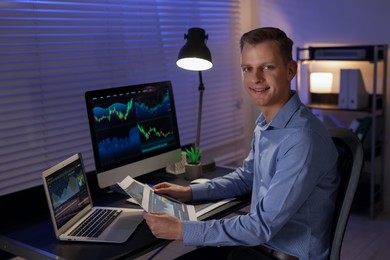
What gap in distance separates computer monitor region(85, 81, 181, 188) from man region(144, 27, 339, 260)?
1.52 ft

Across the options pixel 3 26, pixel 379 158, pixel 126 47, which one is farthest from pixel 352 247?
pixel 3 26

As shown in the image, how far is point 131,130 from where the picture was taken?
85.5 inches

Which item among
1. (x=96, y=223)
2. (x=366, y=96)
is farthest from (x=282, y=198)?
(x=366, y=96)

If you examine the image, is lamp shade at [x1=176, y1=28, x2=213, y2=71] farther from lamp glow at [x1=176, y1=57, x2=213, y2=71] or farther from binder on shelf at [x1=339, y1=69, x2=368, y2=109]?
binder on shelf at [x1=339, y1=69, x2=368, y2=109]

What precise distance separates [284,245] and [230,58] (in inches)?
98.3

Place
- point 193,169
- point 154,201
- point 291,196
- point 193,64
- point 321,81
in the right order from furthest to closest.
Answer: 1. point 321,81
2. point 193,64
3. point 193,169
4. point 154,201
5. point 291,196

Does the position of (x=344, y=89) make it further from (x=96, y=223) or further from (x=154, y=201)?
(x=96, y=223)

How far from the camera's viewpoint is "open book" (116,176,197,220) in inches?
70.5

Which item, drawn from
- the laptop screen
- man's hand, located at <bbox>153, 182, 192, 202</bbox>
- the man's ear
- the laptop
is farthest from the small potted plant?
the man's ear

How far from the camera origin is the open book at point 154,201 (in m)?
1.79

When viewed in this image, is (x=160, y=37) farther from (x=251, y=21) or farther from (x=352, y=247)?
(x=352, y=247)

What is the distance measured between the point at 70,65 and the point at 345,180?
1.78m

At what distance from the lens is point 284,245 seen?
5.50 feet

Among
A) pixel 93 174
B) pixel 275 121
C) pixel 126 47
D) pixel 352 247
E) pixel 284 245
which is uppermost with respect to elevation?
pixel 126 47
